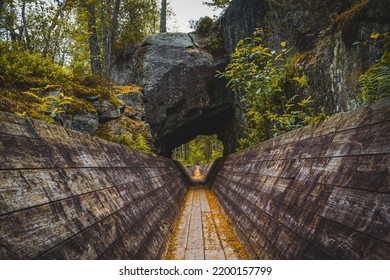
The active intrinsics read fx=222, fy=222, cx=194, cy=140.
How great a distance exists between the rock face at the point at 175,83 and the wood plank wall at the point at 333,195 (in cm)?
1074

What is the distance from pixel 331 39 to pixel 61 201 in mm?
6161

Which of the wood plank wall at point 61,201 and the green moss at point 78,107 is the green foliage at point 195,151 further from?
the wood plank wall at point 61,201

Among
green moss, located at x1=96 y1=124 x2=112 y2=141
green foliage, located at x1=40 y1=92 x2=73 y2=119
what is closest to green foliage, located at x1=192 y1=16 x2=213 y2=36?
green moss, located at x1=96 y1=124 x2=112 y2=141

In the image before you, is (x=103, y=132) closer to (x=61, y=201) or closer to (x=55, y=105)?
(x=55, y=105)

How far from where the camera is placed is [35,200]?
1306 millimetres

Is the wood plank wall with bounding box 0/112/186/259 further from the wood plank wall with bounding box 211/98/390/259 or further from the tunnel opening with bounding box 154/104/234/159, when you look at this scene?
the tunnel opening with bounding box 154/104/234/159

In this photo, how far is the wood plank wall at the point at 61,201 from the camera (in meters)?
1.16

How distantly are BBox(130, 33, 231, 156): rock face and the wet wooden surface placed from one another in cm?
857

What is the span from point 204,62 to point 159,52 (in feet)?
9.22

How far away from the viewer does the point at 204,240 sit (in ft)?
11.7

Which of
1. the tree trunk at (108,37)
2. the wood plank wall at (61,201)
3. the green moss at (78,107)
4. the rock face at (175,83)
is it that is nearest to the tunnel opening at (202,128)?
the rock face at (175,83)

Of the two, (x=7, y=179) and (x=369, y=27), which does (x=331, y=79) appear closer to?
(x=369, y=27)

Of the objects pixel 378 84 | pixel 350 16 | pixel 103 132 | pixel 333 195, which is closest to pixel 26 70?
pixel 103 132
